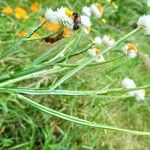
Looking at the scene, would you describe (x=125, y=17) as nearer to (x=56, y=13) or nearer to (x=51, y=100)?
(x=51, y=100)

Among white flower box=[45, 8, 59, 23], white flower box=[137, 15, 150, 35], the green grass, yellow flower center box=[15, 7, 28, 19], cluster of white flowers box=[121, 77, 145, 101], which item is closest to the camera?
white flower box=[45, 8, 59, 23]

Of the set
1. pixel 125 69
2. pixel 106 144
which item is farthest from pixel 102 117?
pixel 125 69

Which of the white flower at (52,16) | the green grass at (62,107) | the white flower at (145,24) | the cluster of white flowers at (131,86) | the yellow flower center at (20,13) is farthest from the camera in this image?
the yellow flower center at (20,13)

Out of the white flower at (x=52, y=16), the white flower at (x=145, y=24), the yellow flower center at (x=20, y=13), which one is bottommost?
the white flower at (x=52, y=16)

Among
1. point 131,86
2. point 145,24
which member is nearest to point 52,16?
point 145,24

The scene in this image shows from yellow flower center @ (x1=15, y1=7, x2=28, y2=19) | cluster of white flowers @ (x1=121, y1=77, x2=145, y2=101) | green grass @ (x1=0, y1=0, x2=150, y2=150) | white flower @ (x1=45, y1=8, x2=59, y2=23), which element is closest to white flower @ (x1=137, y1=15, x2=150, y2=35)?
cluster of white flowers @ (x1=121, y1=77, x2=145, y2=101)

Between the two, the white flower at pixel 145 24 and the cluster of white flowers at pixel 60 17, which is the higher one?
the white flower at pixel 145 24

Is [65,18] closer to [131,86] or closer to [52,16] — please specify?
[52,16]

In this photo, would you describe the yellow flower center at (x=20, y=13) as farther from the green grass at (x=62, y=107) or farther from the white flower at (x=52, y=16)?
the white flower at (x=52, y=16)

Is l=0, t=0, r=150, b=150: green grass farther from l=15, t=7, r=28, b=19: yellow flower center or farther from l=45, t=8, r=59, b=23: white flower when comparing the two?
l=45, t=8, r=59, b=23: white flower

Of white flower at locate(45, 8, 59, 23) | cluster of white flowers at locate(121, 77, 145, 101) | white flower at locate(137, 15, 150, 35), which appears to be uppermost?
white flower at locate(137, 15, 150, 35)

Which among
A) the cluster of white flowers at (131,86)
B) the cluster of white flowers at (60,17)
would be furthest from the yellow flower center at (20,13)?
the cluster of white flowers at (60,17)
